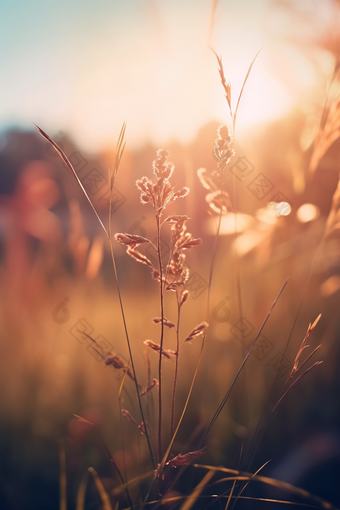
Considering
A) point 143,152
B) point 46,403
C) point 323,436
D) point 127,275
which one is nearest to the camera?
point 323,436

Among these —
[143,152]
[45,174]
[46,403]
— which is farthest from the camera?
[143,152]

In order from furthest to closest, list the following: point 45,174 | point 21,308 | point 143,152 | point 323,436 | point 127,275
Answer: point 143,152, point 45,174, point 127,275, point 21,308, point 323,436

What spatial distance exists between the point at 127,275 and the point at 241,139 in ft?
2.52

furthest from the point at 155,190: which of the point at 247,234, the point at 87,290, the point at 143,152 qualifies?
the point at 143,152

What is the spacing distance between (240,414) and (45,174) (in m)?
1.32

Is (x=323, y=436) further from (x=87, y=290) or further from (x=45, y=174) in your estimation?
(x=45, y=174)

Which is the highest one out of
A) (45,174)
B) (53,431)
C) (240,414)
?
(45,174)

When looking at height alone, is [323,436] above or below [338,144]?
below

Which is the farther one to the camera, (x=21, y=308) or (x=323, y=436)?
(x=21, y=308)

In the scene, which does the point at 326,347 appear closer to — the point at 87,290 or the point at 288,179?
the point at 288,179

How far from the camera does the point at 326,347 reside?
3.04 feet

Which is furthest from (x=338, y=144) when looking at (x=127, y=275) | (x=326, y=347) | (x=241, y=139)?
(x=127, y=275)

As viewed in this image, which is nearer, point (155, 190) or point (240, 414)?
point (155, 190)

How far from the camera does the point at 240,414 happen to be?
820 mm
